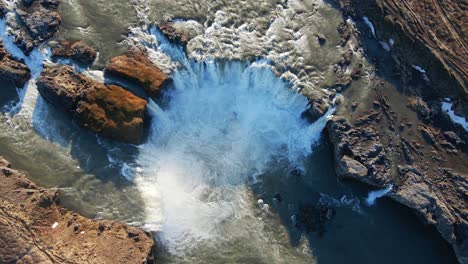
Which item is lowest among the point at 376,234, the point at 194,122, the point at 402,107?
the point at 376,234

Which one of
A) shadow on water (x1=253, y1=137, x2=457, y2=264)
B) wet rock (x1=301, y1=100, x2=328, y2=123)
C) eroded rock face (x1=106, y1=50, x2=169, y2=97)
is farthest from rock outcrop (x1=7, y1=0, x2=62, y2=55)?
wet rock (x1=301, y1=100, x2=328, y2=123)

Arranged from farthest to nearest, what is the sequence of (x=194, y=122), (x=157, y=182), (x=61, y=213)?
(x=194, y=122), (x=157, y=182), (x=61, y=213)

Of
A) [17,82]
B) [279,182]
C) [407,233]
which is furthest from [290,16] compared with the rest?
[17,82]

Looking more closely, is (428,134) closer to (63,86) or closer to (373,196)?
(373,196)

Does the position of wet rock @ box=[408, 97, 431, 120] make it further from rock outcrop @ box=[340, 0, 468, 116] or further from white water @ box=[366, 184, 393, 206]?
white water @ box=[366, 184, 393, 206]

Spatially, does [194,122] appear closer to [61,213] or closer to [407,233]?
[61,213]

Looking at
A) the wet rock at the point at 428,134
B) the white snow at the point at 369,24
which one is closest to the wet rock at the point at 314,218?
the wet rock at the point at 428,134

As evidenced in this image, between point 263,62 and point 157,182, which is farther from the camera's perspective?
point 263,62
